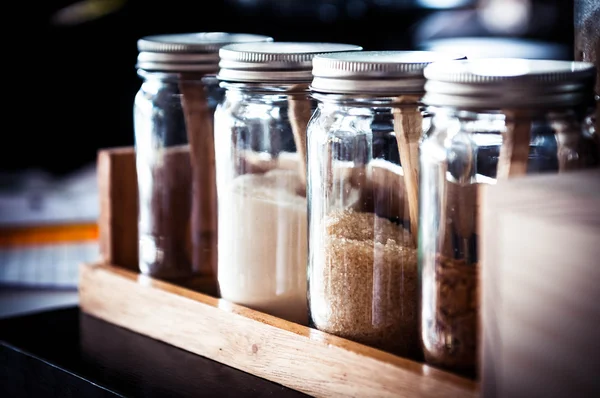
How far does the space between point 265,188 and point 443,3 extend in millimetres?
2055

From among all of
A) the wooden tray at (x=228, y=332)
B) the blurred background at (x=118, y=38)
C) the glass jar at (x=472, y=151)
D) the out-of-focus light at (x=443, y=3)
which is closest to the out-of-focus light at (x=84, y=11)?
the blurred background at (x=118, y=38)

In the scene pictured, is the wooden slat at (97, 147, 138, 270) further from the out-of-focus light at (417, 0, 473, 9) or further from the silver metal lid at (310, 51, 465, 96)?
the out-of-focus light at (417, 0, 473, 9)

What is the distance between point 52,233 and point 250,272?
3.71 ft

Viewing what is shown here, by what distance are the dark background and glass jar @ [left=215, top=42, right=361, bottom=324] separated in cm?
186

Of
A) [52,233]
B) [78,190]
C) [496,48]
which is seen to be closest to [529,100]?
[52,233]

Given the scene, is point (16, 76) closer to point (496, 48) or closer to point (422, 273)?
point (496, 48)

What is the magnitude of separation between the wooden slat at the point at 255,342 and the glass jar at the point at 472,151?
3cm

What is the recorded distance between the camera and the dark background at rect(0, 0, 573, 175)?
259 centimetres

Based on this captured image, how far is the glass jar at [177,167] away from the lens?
0.87 meters

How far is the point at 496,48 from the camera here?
244cm

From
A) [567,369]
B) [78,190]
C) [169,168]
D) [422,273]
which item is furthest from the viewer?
[78,190]

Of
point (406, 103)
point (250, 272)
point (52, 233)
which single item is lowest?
point (52, 233)

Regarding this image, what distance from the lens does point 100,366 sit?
772 mm

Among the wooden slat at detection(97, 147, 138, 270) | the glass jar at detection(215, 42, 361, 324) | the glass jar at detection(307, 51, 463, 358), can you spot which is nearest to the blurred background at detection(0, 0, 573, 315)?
the wooden slat at detection(97, 147, 138, 270)
